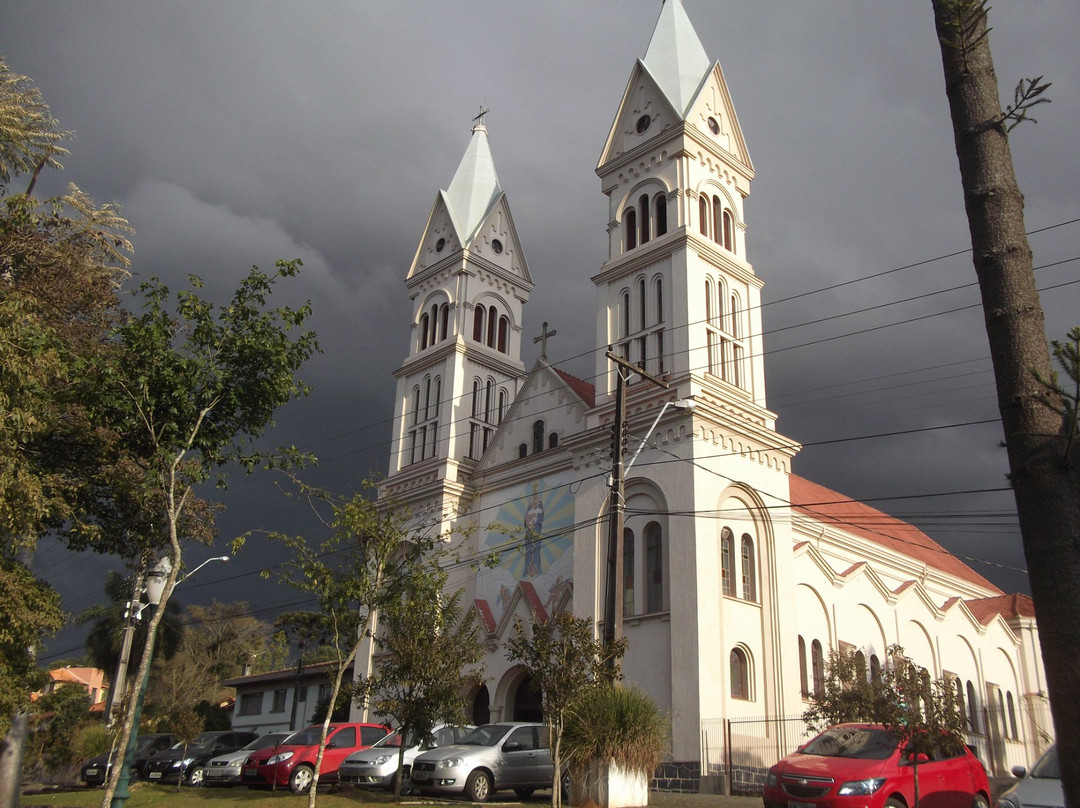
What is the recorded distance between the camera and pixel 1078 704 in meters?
5.23

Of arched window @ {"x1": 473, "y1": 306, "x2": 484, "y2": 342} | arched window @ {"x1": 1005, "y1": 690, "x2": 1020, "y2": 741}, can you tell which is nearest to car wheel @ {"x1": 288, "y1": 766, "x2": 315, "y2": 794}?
arched window @ {"x1": 473, "y1": 306, "x2": 484, "y2": 342}

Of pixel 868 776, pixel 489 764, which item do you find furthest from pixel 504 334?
pixel 868 776

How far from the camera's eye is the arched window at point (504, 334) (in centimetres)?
4247

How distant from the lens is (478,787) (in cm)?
1966

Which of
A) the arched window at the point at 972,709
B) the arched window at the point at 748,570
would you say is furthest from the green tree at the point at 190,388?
the arched window at the point at 972,709

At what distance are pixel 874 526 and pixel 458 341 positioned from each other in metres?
21.9

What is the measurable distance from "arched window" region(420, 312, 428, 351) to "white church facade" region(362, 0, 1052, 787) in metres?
0.09

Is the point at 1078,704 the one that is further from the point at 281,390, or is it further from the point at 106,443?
the point at 106,443

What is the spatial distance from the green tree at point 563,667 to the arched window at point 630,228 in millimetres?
19981

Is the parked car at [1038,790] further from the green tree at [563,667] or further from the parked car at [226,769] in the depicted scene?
the parked car at [226,769]

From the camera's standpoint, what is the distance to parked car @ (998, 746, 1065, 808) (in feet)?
37.6

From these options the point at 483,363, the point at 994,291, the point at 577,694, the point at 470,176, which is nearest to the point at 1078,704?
the point at 994,291

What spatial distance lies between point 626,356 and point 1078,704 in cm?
2727

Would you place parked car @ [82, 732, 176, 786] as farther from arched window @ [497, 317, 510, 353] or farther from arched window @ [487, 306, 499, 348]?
arched window @ [497, 317, 510, 353]
